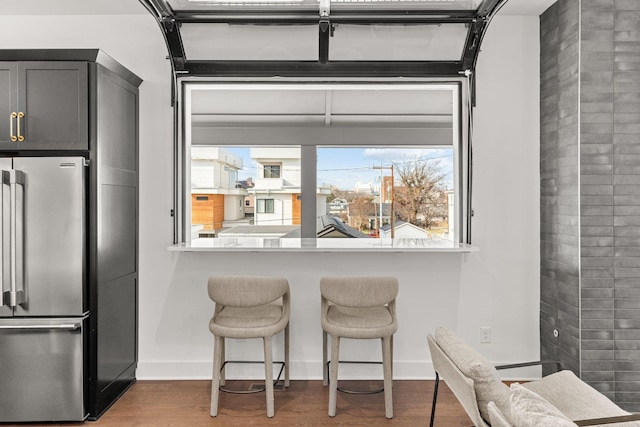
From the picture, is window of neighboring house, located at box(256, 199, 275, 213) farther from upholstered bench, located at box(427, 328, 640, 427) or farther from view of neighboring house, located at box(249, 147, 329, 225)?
upholstered bench, located at box(427, 328, 640, 427)

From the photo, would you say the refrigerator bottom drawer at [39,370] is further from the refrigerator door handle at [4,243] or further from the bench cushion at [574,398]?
the bench cushion at [574,398]

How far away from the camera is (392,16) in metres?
2.74

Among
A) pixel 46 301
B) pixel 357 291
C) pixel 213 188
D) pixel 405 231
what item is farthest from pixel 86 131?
pixel 405 231

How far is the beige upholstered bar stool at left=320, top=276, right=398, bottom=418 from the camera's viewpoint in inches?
100

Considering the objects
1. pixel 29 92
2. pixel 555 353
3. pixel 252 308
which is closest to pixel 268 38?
pixel 29 92

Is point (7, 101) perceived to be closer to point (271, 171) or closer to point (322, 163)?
point (271, 171)

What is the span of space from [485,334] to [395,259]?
0.86 m

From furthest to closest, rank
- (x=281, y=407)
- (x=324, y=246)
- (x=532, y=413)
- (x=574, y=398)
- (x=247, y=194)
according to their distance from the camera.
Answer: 1. (x=247, y=194)
2. (x=324, y=246)
3. (x=281, y=407)
4. (x=574, y=398)
5. (x=532, y=413)

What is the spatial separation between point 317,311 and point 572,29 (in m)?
2.51

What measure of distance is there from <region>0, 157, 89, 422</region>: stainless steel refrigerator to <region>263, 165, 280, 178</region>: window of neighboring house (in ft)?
7.80

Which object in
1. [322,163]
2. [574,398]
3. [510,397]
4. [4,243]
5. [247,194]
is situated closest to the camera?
[510,397]

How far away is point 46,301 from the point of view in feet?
8.25

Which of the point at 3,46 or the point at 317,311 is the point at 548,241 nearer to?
the point at 317,311

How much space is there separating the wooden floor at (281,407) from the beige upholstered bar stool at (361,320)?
0.45 feet
